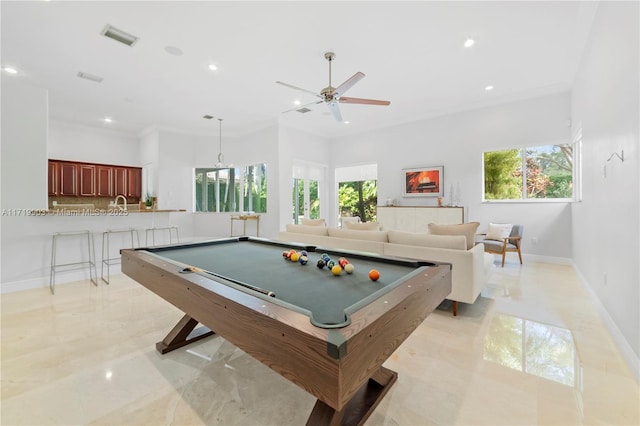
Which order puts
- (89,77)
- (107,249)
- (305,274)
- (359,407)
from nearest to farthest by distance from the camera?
(359,407) < (305,274) < (107,249) < (89,77)

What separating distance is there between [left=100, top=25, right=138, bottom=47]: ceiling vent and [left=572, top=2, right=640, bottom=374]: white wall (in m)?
4.89

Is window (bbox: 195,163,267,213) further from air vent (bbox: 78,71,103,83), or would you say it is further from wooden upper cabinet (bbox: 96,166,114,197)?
air vent (bbox: 78,71,103,83)

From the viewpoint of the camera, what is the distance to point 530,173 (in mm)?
5418

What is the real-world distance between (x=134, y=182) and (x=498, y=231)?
9198mm

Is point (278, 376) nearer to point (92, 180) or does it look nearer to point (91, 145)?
point (92, 180)

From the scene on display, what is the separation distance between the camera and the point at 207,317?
1.26 metres

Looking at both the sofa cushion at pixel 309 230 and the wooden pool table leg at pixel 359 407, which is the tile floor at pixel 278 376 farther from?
the sofa cushion at pixel 309 230

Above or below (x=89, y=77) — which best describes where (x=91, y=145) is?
below

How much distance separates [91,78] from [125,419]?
532cm

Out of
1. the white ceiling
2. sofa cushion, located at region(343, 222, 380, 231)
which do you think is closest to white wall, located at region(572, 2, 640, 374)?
the white ceiling

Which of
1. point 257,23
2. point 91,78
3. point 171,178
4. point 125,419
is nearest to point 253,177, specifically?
point 171,178

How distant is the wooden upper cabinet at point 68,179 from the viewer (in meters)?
6.77

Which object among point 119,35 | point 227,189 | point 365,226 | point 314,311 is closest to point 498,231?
point 365,226

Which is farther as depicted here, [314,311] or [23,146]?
[23,146]
